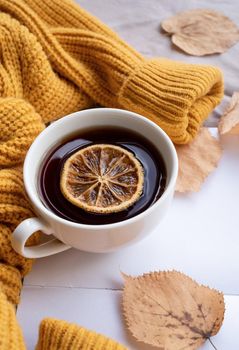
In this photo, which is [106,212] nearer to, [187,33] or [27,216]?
[27,216]

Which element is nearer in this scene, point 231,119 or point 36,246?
point 36,246

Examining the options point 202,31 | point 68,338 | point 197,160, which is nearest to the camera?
point 68,338

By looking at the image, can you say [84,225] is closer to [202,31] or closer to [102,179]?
[102,179]

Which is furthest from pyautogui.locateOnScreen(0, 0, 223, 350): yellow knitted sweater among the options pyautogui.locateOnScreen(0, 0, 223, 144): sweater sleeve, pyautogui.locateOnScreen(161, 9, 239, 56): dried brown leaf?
pyautogui.locateOnScreen(161, 9, 239, 56): dried brown leaf

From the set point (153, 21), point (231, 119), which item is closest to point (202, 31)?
point (153, 21)

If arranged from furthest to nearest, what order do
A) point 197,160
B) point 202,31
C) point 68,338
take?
1. point 202,31
2. point 197,160
3. point 68,338

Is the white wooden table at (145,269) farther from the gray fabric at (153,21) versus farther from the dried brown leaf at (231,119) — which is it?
the gray fabric at (153,21)

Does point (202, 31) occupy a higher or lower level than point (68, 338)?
higher
